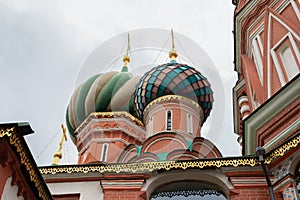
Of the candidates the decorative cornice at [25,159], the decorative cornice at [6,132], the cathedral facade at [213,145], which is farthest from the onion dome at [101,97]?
the decorative cornice at [6,132]

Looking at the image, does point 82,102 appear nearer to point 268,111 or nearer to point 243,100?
point 243,100

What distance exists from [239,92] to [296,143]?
220 inches

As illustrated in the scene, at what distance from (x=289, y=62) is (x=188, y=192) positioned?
3568mm

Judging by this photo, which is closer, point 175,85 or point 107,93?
point 175,85

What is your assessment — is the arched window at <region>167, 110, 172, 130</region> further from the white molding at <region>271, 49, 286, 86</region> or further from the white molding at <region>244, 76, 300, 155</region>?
the white molding at <region>244, 76, 300, 155</region>

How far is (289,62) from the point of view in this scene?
10023 millimetres

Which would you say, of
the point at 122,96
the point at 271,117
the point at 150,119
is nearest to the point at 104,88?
the point at 122,96

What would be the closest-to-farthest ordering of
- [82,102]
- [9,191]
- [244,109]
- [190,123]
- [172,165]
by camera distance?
[9,191]
[172,165]
[244,109]
[190,123]
[82,102]

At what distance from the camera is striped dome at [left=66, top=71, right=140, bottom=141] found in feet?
73.3

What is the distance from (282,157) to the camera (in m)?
7.77

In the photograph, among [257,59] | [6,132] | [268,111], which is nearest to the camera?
[6,132]

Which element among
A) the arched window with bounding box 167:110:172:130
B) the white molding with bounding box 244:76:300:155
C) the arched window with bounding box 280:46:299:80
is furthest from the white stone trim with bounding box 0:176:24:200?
the arched window with bounding box 167:110:172:130

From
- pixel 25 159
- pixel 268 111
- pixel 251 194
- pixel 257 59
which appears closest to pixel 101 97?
pixel 257 59

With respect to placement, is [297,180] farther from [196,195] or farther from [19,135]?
[19,135]
